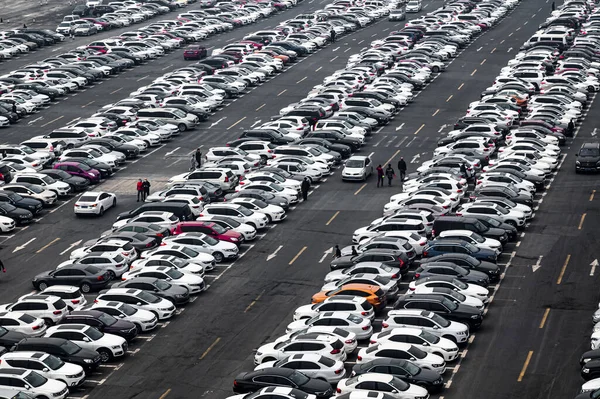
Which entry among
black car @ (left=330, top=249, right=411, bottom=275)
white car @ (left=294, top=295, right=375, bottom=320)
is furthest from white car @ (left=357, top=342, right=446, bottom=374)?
black car @ (left=330, top=249, right=411, bottom=275)

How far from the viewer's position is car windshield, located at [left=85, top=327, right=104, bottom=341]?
51781 millimetres

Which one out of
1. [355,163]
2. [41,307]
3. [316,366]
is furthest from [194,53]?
[316,366]

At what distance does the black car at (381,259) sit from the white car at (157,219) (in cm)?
1147

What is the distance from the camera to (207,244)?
212 ft

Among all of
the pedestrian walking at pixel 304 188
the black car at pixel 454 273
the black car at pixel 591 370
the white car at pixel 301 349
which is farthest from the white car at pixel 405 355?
the pedestrian walking at pixel 304 188

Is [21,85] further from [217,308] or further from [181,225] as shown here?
[217,308]

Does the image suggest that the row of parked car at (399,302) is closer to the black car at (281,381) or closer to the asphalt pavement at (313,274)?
the black car at (281,381)

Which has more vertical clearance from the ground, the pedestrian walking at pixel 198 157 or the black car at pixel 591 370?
the black car at pixel 591 370

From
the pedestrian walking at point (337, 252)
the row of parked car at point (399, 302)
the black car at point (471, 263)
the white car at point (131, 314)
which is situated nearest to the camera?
the row of parked car at point (399, 302)

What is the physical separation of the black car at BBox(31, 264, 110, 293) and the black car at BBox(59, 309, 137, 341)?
22.4 ft

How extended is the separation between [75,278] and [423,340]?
19455mm

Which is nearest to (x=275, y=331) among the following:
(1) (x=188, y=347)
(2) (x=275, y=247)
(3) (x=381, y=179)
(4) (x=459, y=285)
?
(1) (x=188, y=347)

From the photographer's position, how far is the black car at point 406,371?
153 feet

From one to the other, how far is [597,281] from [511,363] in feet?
37.3
